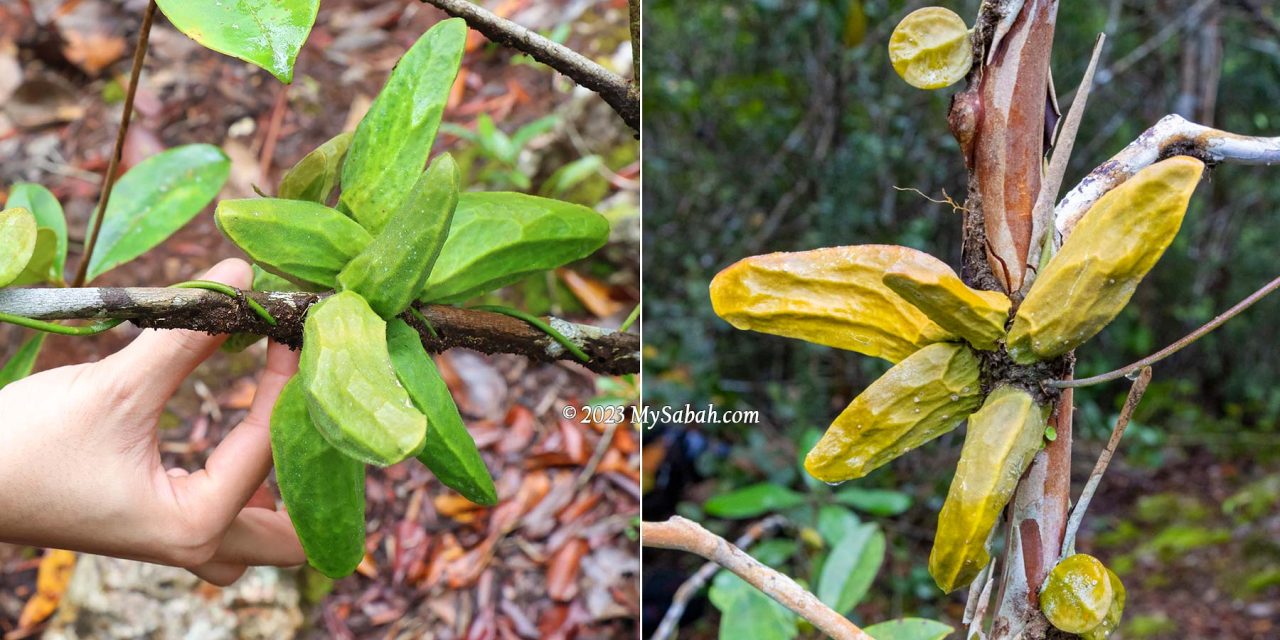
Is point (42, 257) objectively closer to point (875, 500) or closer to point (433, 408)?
point (433, 408)

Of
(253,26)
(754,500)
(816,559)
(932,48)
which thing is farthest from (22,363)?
(816,559)

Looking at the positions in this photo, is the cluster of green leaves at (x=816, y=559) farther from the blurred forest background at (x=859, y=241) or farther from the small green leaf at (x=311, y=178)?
the small green leaf at (x=311, y=178)

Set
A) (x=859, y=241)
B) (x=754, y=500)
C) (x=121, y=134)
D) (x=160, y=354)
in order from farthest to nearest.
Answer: (x=859, y=241) → (x=754, y=500) → (x=121, y=134) → (x=160, y=354)

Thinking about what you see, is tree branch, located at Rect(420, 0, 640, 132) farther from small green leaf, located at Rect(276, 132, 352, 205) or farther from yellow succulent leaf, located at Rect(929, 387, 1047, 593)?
yellow succulent leaf, located at Rect(929, 387, 1047, 593)

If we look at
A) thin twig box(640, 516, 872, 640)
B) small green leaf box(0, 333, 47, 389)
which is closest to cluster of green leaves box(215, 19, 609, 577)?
thin twig box(640, 516, 872, 640)

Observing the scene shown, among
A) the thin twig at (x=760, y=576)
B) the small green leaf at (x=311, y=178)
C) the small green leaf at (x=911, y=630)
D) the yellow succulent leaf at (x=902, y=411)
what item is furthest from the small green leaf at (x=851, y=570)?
the small green leaf at (x=311, y=178)

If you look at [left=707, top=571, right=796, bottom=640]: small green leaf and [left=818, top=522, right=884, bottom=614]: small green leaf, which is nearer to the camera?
[left=707, top=571, right=796, bottom=640]: small green leaf
